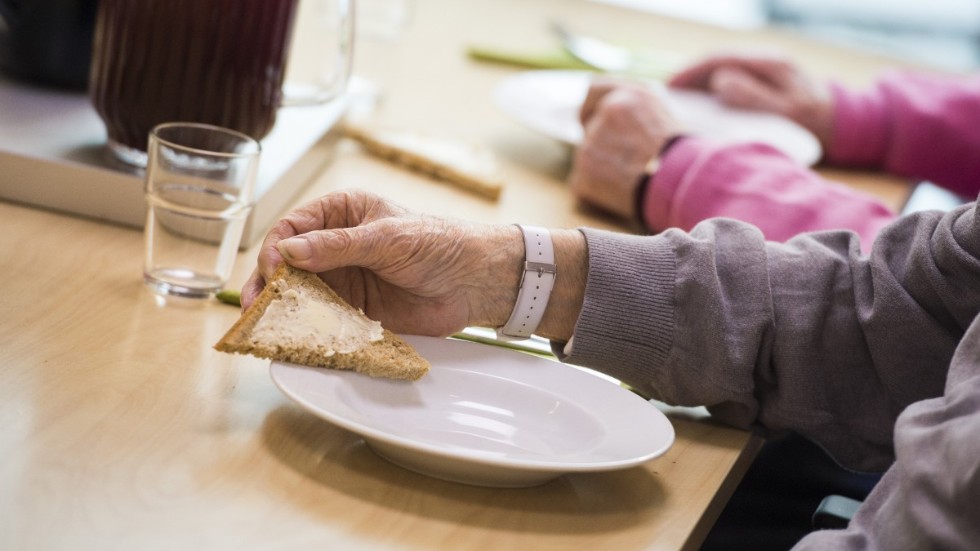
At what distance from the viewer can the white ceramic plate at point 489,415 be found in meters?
0.69

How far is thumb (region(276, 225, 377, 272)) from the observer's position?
79 cm

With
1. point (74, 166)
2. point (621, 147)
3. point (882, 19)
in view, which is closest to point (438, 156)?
point (621, 147)

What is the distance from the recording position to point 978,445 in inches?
23.7

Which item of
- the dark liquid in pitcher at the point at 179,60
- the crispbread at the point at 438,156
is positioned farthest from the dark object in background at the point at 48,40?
the crispbread at the point at 438,156

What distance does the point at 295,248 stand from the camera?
A: 78cm

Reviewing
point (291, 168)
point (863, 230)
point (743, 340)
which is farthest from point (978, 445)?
point (291, 168)

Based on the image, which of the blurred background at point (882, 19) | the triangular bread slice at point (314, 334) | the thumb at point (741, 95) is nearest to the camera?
the triangular bread slice at point (314, 334)

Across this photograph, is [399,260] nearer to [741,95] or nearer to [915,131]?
[741,95]

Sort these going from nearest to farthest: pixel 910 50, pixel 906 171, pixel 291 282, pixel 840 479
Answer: pixel 291 282
pixel 840 479
pixel 906 171
pixel 910 50

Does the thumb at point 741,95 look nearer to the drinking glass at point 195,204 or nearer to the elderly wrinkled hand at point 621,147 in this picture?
the elderly wrinkled hand at point 621,147

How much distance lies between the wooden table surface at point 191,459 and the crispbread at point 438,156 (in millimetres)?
380

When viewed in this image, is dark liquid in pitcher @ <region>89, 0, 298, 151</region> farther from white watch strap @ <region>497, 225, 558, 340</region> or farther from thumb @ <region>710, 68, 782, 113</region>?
thumb @ <region>710, 68, 782, 113</region>

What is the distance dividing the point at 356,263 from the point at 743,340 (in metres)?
0.31

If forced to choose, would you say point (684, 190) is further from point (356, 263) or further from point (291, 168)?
point (356, 263)
